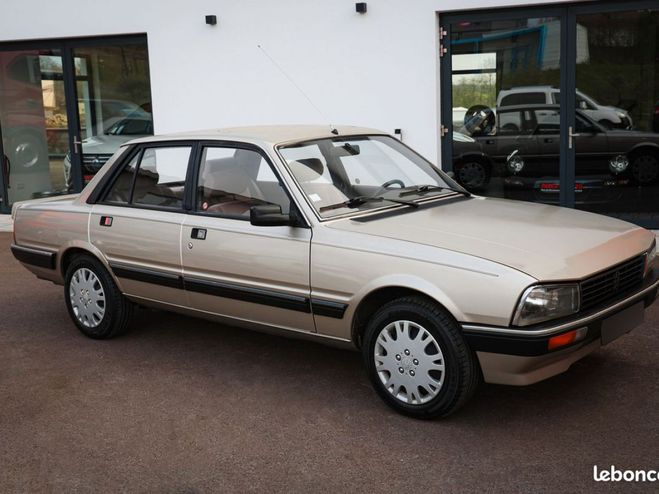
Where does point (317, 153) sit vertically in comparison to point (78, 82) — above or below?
below

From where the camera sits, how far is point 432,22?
931 cm

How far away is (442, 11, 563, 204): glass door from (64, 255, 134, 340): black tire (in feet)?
17.0

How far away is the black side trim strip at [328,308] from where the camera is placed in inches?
175

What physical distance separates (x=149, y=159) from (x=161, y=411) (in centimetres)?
195

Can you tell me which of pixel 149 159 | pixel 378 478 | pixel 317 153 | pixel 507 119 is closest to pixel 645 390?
pixel 378 478

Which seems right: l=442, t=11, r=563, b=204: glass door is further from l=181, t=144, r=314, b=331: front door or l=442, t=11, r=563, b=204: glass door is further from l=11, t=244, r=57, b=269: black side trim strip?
l=11, t=244, r=57, b=269: black side trim strip

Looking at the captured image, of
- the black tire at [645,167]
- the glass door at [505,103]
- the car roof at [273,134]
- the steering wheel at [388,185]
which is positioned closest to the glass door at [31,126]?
the glass door at [505,103]

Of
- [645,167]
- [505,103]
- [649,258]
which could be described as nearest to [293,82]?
[505,103]

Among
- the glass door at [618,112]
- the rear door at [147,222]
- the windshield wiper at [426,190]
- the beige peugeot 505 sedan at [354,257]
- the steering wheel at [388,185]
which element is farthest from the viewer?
the glass door at [618,112]

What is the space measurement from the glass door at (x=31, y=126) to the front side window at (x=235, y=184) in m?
7.76

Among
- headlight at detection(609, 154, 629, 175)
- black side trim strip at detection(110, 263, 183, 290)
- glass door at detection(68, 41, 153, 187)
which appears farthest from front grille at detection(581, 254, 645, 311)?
glass door at detection(68, 41, 153, 187)

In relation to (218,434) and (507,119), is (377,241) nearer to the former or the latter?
(218,434)

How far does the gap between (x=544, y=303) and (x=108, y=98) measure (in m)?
9.39

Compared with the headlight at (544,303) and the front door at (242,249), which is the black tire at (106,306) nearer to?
the front door at (242,249)
